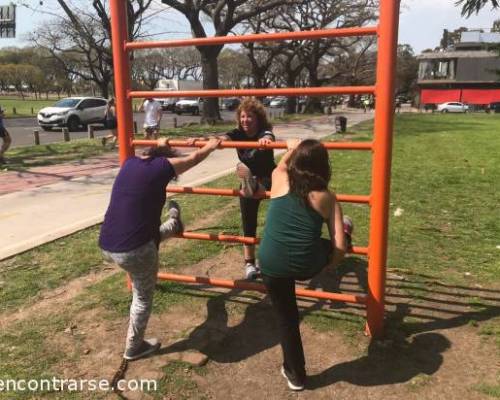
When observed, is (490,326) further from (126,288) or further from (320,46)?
(320,46)

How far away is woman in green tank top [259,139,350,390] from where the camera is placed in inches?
102

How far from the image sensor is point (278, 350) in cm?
317

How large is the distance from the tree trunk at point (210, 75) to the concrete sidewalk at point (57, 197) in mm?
11380

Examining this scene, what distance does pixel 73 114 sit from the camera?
22.2 meters

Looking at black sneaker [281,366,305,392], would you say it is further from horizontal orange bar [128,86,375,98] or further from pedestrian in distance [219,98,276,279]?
horizontal orange bar [128,86,375,98]

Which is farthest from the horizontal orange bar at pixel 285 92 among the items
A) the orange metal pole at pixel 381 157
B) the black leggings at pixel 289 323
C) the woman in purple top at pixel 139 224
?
the black leggings at pixel 289 323

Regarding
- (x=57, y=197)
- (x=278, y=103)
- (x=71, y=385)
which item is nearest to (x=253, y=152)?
(x=71, y=385)

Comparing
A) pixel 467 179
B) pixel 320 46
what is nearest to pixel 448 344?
pixel 467 179

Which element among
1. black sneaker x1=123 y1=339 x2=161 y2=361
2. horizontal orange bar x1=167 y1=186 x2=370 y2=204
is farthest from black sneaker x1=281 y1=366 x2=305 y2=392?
horizontal orange bar x1=167 y1=186 x2=370 y2=204

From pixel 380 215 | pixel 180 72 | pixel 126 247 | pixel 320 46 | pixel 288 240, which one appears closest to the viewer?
pixel 288 240

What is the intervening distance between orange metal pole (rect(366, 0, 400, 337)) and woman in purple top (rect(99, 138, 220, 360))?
109cm

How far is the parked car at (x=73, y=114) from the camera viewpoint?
861 inches

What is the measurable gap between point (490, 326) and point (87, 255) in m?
3.52

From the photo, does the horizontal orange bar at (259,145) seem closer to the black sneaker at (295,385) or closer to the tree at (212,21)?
the black sneaker at (295,385)
